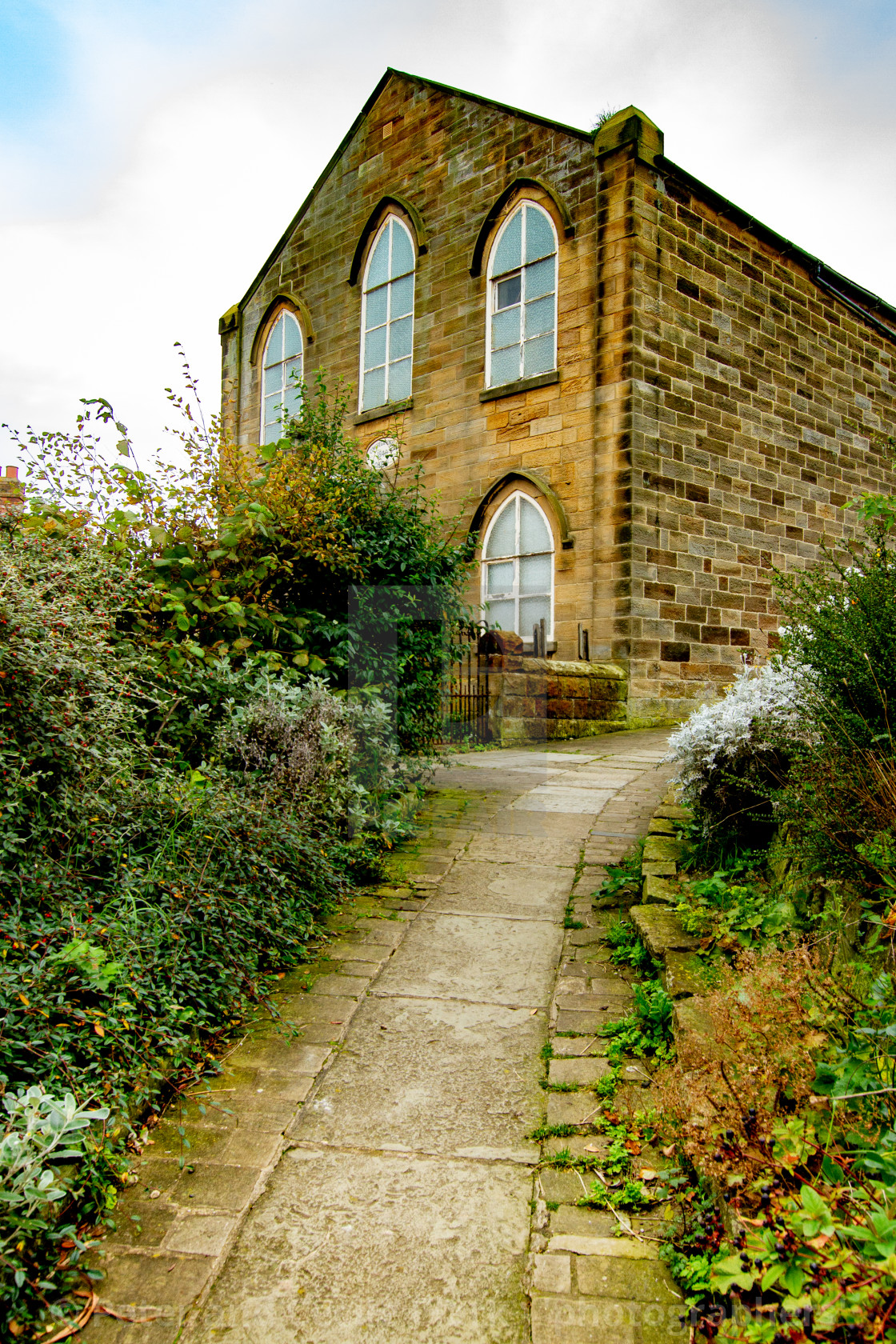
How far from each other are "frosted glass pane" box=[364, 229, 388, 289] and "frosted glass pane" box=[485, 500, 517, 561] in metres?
4.83

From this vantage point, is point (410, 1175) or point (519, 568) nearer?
point (410, 1175)

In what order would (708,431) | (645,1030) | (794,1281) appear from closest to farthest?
(794,1281) → (645,1030) → (708,431)

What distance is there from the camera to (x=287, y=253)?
51.3ft

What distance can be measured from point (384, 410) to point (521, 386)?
271 centimetres

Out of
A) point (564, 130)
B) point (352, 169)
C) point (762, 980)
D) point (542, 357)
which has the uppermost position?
point (352, 169)

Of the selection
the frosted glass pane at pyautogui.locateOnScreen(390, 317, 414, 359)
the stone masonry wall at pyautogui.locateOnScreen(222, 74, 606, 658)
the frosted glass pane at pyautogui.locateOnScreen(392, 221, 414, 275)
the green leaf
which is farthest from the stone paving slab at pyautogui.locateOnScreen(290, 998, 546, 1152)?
the frosted glass pane at pyautogui.locateOnScreen(392, 221, 414, 275)

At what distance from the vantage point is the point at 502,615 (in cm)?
1180

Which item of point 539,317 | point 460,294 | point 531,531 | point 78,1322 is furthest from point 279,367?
point 78,1322

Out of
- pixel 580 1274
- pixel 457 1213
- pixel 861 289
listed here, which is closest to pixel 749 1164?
pixel 580 1274

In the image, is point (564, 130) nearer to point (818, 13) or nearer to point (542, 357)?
point (542, 357)

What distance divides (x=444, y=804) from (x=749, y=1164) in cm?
420

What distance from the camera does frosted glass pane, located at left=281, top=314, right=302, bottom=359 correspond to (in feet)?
50.6

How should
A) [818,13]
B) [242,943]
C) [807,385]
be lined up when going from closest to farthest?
[242,943], [818,13], [807,385]

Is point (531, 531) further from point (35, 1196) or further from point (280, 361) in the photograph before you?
point (35, 1196)
